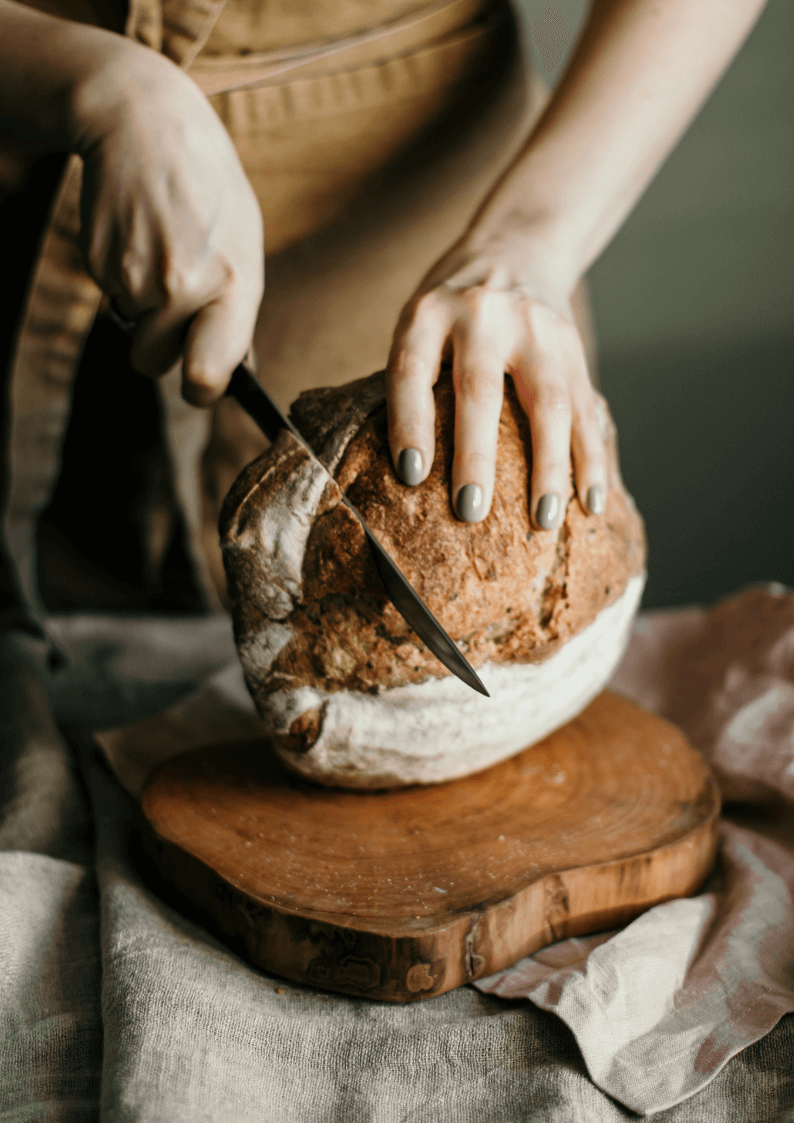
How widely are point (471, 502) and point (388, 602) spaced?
0.14 meters

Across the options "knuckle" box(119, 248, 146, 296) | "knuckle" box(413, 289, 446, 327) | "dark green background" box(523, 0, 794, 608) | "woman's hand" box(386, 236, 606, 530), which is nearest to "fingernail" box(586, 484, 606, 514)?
"woman's hand" box(386, 236, 606, 530)

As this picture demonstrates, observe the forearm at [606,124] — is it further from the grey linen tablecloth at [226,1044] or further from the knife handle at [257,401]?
the grey linen tablecloth at [226,1044]

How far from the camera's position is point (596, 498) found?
41.0 inches

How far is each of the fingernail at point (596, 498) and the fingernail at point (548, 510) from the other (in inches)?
2.7

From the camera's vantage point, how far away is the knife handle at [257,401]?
106 centimetres

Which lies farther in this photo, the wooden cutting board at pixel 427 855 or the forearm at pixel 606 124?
the forearm at pixel 606 124

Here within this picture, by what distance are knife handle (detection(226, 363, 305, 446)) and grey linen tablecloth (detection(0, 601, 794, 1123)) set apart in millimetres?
568

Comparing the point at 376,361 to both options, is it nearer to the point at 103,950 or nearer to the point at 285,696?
the point at 285,696

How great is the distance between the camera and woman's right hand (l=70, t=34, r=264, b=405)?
1047 mm

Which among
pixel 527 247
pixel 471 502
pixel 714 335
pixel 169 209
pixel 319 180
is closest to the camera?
pixel 471 502

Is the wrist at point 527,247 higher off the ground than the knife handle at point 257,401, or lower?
higher

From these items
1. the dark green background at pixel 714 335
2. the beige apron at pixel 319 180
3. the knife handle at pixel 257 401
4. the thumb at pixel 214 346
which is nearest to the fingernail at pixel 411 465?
the knife handle at pixel 257 401

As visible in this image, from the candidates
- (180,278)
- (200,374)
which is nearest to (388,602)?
(200,374)

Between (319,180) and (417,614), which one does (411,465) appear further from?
(319,180)
